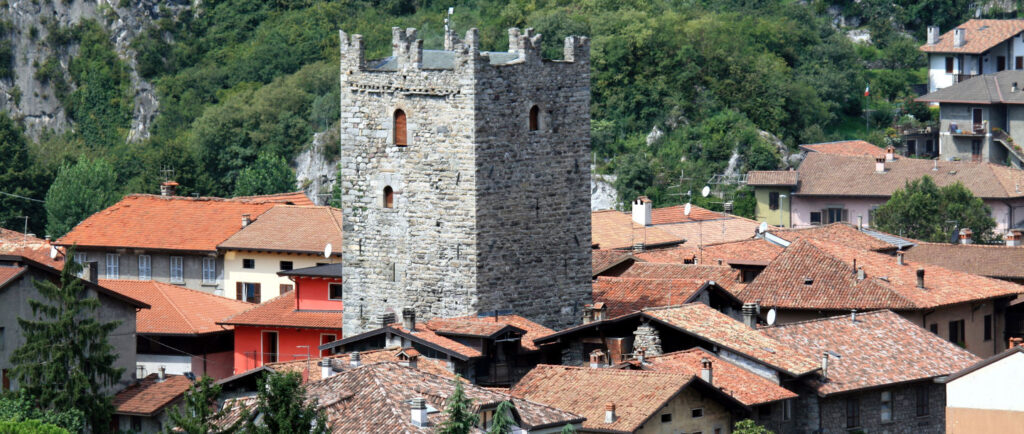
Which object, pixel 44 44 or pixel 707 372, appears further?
pixel 44 44

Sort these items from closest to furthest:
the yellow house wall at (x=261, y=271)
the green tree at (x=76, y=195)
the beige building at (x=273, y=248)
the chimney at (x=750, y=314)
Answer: the chimney at (x=750, y=314), the beige building at (x=273, y=248), the yellow house wall at (x=261, y=271), the green tree at (x=76, y=195)

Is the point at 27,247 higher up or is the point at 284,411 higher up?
the point at 27,247

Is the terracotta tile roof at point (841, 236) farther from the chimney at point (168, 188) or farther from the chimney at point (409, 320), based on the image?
the chimney at point (168, 188)

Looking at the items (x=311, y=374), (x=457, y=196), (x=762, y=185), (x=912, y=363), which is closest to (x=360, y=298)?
(x=457, y=196)

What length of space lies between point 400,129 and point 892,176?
42480mm

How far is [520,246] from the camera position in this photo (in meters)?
60.7

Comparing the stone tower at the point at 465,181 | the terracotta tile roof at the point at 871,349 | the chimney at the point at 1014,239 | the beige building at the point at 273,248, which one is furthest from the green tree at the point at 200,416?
the chimney at the point at 1014,239

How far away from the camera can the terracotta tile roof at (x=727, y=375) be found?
→ 54.7 metres

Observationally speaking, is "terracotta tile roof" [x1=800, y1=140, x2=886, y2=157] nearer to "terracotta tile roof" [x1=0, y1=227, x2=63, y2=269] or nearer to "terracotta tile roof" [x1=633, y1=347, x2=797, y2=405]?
"terracotta tile roof" [x1=0, y1=227, x2=63, y2=269]

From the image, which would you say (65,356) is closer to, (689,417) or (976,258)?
(689,417)

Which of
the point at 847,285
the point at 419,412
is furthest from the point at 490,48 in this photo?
the point at 419,412

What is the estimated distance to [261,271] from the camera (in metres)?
79.9

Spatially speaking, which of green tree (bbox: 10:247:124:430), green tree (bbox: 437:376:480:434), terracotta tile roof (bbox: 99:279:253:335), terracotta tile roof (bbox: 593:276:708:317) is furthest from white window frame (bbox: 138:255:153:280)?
green tree (bbox: 437:376:480:434)

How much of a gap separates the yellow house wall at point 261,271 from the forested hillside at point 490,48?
59.5 feet
